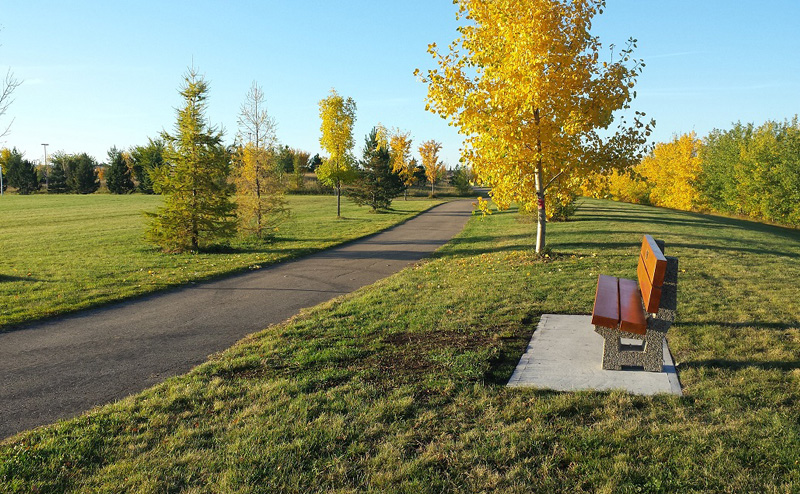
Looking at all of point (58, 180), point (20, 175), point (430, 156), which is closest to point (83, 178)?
point (58, 180)

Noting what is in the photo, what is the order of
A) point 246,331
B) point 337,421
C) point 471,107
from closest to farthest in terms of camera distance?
Result: 1. point 337,421
2. point 246,331
3. point 471,107

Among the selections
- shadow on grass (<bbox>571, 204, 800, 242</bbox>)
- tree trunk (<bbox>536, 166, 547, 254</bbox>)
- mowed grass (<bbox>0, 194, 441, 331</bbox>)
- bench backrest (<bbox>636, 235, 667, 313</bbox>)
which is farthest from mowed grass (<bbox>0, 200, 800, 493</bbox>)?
shadow on grass (<bbox>571, 204, 800, 242</bbox>)

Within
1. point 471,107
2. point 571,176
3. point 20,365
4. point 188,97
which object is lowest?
point 20,365

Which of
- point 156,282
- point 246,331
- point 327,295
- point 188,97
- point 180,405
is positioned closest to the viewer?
point 180,405

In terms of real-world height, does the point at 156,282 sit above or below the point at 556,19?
below

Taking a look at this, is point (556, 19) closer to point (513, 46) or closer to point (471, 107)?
point (513, 46)

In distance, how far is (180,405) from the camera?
422 cm

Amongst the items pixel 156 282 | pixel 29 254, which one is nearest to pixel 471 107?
pixel 156 282

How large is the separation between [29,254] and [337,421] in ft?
50.5

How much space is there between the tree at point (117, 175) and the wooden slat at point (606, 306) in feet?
229

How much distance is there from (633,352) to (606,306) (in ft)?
1.68

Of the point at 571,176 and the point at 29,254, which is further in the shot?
the point at 29,254

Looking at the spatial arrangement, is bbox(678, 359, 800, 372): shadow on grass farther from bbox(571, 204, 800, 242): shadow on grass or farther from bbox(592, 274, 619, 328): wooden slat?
bbox(571, 204, 800, 242): shadow on grass

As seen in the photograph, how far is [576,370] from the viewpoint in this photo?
4.86m
